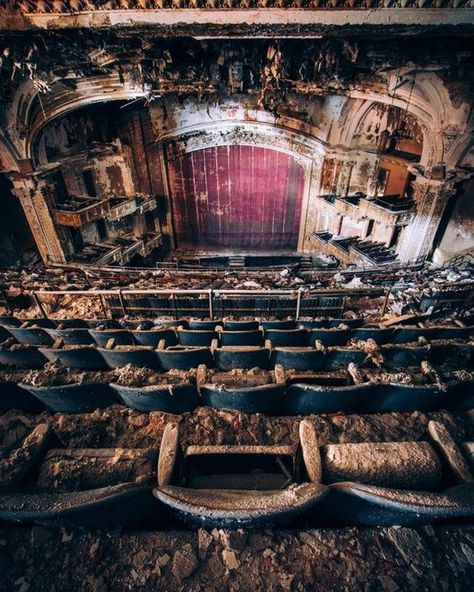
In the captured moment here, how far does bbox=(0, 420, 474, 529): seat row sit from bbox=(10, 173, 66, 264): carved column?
7884 mm

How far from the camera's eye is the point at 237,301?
619cm

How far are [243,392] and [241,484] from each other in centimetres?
71

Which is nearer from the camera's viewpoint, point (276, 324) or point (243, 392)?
point (243, 392)

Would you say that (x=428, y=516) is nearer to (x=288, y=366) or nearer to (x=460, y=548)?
(x=460, y=548)

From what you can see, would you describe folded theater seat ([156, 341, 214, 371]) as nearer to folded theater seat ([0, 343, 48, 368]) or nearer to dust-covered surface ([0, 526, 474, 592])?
folded theater seat ([0, 343, 48, 368])

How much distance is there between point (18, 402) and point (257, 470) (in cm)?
259

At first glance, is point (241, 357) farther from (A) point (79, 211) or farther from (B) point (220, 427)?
(A) point (79, 211)

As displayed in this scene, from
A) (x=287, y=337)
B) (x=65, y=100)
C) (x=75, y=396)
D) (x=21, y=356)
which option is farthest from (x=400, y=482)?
(x=65, y=100)

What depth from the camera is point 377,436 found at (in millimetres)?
2580

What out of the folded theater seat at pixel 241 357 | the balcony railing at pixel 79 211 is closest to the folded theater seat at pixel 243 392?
the folded theater seat at pixel 241 357

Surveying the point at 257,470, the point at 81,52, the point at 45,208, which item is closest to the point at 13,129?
the point at 45,208

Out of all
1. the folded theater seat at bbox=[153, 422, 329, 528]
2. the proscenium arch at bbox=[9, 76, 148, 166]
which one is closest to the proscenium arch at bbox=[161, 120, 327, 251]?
the proscenium arch at bbox=[9, 76, 148, 166]

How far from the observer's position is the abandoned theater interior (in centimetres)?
161

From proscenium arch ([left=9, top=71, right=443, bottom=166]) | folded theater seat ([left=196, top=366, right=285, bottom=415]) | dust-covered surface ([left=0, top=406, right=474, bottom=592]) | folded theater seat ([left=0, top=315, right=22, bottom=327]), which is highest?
proscenium arch ([left=9, top=71, right=443, bottom=166])
